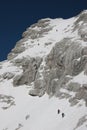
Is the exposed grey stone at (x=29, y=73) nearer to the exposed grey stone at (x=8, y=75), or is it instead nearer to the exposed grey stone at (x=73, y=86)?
the exposed grey stone at (x=8, y=75)

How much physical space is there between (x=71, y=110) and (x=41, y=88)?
18.7 metres

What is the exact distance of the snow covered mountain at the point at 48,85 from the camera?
2348 inches

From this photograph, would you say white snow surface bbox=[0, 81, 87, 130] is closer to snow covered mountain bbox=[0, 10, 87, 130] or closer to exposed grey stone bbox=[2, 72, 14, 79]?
snow covered mountain bbox=[0, 10, 87, 130]

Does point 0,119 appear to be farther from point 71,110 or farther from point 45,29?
point 45,29

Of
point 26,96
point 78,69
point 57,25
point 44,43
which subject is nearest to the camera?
point 78,69

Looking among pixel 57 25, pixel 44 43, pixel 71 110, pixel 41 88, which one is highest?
pixel 57 25

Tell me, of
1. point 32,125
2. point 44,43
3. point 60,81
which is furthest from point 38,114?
point 44,43

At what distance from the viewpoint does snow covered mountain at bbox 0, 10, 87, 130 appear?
59.6 metres

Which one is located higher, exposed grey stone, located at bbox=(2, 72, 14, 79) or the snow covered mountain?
exposed grey stone, located at bbox=(2, 72, 14, 79)

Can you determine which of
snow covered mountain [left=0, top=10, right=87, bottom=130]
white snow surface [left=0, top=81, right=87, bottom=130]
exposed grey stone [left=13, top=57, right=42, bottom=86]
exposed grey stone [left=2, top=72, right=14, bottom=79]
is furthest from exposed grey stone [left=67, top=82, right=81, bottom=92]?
exposed grey stone [left=2, top=72, right=14, bottom=79]

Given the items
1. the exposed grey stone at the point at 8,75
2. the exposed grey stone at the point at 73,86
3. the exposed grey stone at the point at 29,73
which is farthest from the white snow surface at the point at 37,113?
the exposed grey stone at the point at 8,75

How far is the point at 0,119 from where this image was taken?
73125mm

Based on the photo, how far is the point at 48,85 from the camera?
2872 inches

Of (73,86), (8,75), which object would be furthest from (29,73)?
(73,86)
